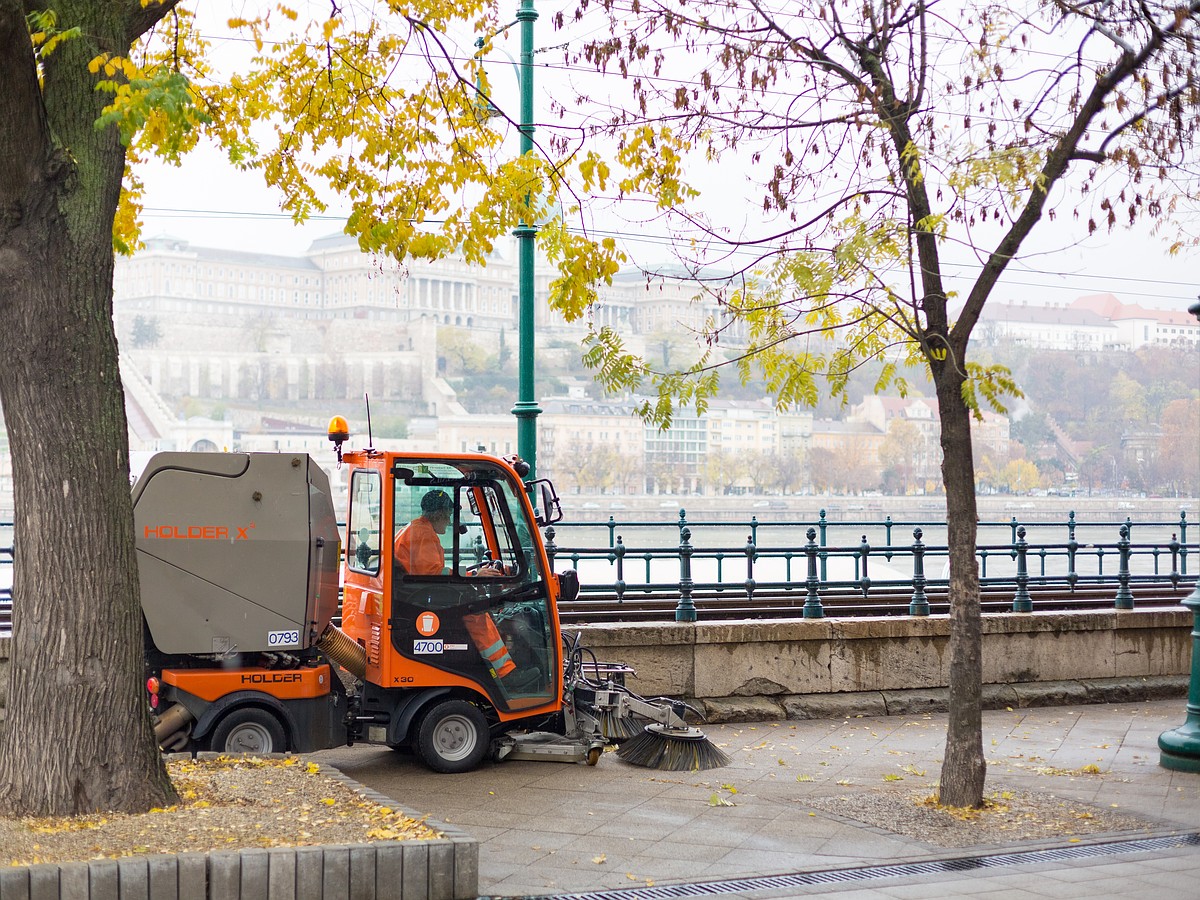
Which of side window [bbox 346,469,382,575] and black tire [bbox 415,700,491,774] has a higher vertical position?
side window [bbox 346,469,382,575]

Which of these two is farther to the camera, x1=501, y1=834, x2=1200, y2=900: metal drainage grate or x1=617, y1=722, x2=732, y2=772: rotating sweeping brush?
x1=617, y1=722, x2=732, y2=772: rotating sweeping brush

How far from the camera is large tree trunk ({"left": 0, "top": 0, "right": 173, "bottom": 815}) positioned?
5.90 meters

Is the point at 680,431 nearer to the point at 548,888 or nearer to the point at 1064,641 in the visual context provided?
the point at 1064,641

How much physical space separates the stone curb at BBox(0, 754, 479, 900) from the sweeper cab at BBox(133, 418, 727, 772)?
9.23 ft

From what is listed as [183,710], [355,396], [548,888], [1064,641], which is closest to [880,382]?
[548,888]

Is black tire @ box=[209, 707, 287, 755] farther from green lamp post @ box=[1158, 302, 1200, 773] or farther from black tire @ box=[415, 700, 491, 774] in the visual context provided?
green lamp post @ box=[1158, 302, 1200, 773]

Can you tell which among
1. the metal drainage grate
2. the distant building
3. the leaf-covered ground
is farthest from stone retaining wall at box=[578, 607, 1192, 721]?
the distant building

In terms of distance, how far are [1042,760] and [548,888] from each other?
519cm

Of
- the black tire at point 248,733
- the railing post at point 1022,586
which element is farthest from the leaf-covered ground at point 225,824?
the railing post at point 1022,586

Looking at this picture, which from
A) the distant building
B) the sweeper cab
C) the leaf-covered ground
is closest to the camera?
the leaf-covered ground

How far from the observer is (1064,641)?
499 inches

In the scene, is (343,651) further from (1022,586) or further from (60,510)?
(1022,586)

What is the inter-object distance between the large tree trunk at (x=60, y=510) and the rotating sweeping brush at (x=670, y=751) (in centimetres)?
365

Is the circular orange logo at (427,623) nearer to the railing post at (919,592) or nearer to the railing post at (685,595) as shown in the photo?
the railing post at (685,595)
